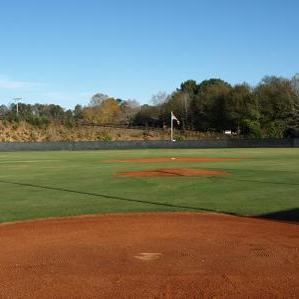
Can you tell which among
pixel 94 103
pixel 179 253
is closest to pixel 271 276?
pixel 179 253

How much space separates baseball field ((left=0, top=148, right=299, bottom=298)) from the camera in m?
6.17

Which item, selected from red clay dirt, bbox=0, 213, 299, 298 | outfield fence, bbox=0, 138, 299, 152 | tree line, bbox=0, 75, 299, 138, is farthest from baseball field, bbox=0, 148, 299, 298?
tree line, bbox=0, 75, 299, 138

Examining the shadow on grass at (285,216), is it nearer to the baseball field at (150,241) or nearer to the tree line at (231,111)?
the baseball field at (150,241)

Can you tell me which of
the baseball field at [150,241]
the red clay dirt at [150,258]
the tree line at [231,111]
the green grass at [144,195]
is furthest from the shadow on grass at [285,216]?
the tree line at [231,111]

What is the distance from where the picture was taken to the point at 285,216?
38.0 feet

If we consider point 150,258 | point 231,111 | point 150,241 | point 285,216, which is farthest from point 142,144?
point 150,258

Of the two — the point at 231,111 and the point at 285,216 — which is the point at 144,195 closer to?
the point at 285,216

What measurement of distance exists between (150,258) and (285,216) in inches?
199

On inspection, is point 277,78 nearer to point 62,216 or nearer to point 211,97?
point 211,97

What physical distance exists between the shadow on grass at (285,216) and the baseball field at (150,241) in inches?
0.9

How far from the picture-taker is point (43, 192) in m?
16.4

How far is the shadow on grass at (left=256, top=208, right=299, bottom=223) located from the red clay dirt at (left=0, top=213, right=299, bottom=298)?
0.59 meters

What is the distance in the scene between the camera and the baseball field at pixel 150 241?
617cm

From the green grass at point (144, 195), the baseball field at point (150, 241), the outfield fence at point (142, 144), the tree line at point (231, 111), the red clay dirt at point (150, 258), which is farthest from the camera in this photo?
the tree line at point (231, 111)
